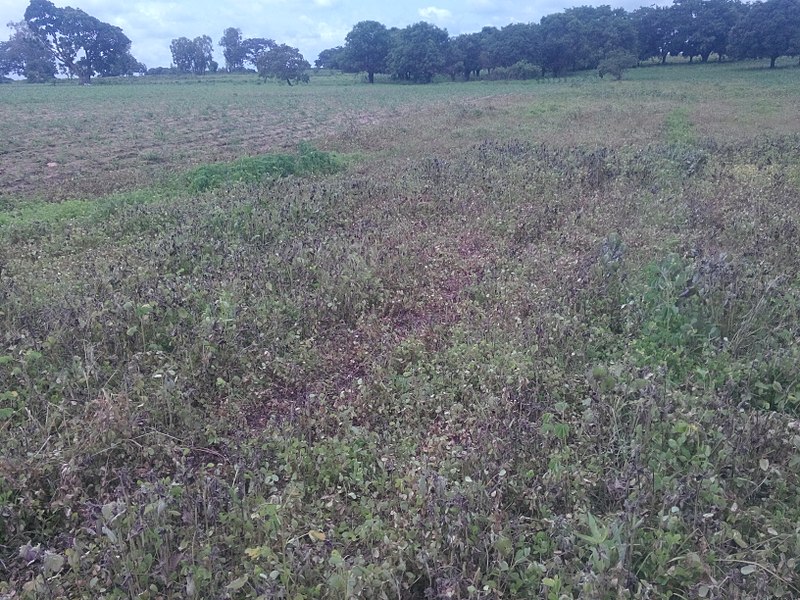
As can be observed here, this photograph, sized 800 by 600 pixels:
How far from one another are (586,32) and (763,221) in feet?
189

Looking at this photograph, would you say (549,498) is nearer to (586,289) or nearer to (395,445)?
(395,445)

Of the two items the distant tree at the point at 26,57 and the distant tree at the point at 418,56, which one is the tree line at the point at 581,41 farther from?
the distant tree at the point at 26,57

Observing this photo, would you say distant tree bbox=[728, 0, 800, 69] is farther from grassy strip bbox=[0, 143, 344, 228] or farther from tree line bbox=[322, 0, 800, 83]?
grassy strip bbox=[0, 143, 344, 228]

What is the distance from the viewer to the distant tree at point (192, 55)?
92875 millimetres

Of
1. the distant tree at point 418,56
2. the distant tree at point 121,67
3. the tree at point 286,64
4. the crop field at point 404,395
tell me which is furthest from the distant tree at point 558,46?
the distant tree at point 121,67

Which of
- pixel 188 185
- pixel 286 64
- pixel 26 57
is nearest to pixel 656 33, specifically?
pixel 286 64

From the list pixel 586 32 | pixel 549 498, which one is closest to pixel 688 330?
pixel 549 498

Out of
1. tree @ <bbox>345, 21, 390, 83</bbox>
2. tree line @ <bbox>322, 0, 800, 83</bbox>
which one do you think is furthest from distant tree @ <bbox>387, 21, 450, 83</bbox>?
tree @ <bbox>345, 21, 390, 83</bbox>

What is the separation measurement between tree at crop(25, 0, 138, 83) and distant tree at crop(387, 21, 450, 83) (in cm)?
4265

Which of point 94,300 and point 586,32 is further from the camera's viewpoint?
point 586,32

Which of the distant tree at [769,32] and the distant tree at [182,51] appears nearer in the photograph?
the distant tree at [769,32]

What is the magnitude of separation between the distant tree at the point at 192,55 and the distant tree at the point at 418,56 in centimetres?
4643

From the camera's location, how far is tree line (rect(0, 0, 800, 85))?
5234 centimetres

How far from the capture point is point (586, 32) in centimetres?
5678
